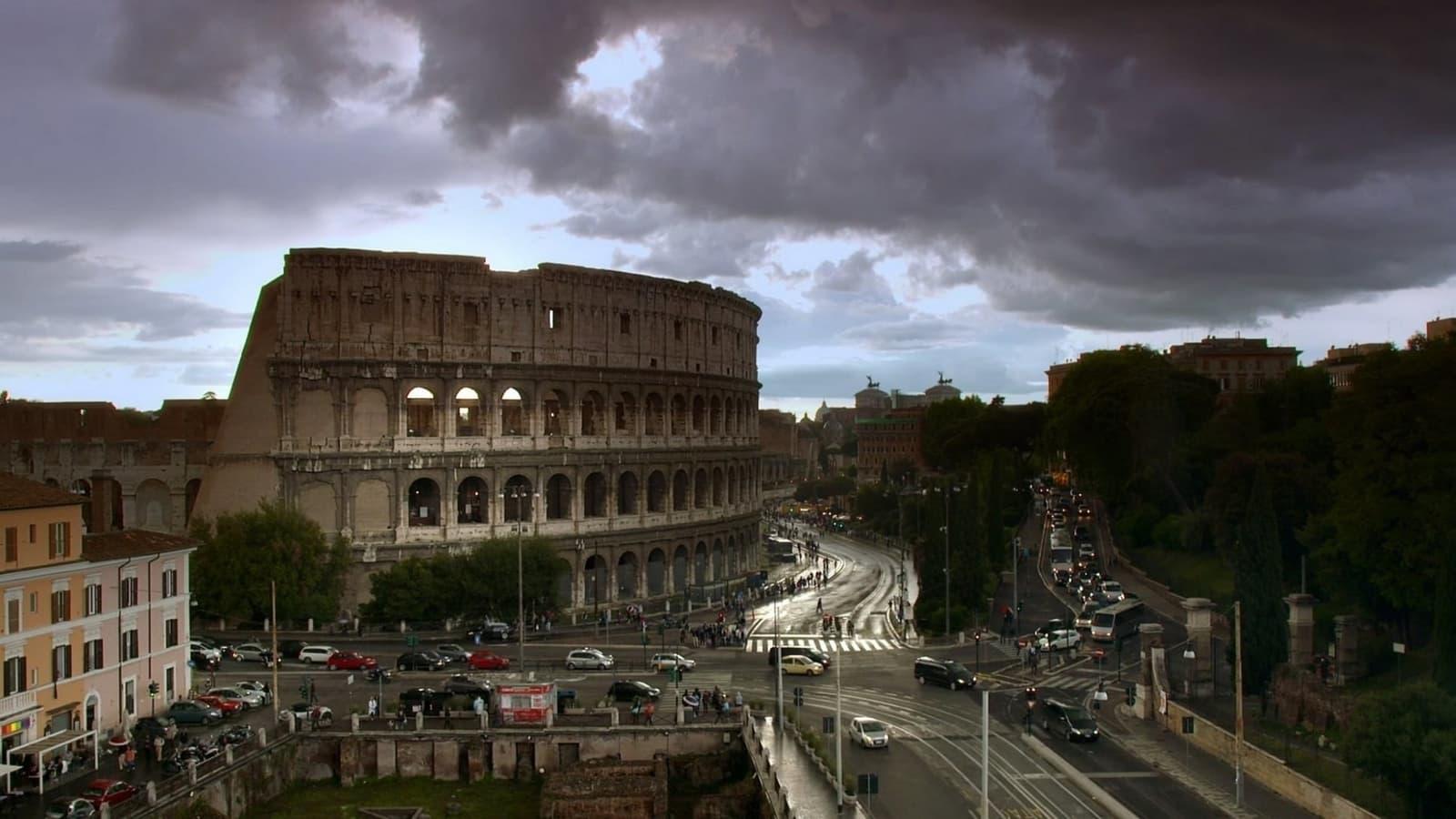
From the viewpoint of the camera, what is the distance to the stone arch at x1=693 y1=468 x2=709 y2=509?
283 feet

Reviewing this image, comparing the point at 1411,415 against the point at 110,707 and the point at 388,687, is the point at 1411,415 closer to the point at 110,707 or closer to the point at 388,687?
the point at 388,687

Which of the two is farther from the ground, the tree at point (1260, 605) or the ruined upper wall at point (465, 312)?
the ruined upper wall at point (465, 312)

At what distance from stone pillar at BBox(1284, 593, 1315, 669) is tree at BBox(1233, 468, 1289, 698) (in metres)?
1.72

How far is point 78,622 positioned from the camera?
4053 centimetres

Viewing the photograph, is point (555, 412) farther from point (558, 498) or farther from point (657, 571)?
point (657, 571)

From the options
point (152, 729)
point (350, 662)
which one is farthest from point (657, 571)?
point (152, 729)

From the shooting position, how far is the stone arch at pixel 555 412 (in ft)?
244

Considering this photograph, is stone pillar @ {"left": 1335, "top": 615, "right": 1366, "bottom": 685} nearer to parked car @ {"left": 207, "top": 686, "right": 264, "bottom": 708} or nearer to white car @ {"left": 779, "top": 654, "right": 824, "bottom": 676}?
white car @ {"left": 779, "top": 654, "right": 824, "bottom": 676}

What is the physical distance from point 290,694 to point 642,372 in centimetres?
3479

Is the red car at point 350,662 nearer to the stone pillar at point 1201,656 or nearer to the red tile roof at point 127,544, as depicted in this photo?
the red tile roof at point 127,544

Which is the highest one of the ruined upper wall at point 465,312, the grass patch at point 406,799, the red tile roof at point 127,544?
the ruined upper wall at point 465,312

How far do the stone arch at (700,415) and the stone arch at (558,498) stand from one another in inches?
519

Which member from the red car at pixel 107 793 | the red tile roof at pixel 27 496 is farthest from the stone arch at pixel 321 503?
the red car at pixel 107 793

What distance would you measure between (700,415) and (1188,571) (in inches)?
1337
